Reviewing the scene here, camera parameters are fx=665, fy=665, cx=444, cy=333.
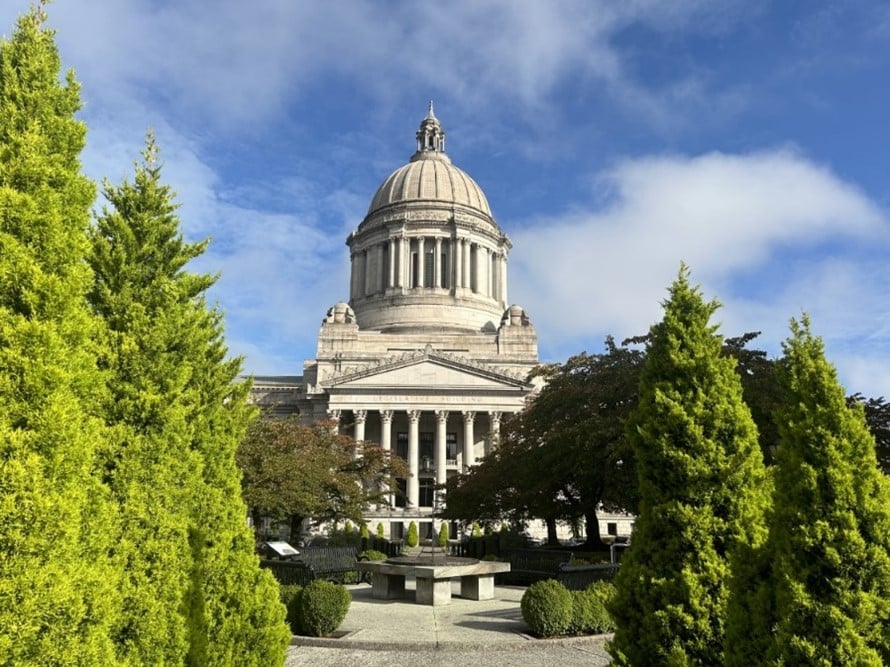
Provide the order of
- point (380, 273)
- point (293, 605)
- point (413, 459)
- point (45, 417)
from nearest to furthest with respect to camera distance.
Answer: point (45, 417), point (293, 605), point (413, 459), point (380, 273)

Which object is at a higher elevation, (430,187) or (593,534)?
(430,187)

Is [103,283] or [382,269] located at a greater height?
[382,269]

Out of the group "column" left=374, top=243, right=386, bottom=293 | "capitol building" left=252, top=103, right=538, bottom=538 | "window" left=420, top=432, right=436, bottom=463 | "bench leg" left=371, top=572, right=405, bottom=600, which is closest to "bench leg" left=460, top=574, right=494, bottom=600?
"bench leg" left=371, top=572, right=405, bottom=600

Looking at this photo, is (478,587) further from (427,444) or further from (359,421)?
(427,444)

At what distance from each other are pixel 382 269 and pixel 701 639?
68351mm

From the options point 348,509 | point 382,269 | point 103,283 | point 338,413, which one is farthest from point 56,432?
point 382,269

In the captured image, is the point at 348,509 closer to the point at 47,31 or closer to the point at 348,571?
the point at 348,571

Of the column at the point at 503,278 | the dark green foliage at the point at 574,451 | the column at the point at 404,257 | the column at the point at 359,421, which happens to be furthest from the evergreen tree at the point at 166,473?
the column at the point at 503,278

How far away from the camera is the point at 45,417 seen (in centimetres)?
549

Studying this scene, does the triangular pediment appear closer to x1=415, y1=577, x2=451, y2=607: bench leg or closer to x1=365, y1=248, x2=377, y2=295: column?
x1=365, y1=248, x2=377, y2=295: column

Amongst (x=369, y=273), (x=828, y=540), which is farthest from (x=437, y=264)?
(x=828, y=540)

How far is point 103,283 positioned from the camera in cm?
903

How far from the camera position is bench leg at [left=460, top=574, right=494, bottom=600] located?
60.3 ft

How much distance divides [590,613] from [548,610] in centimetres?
104
